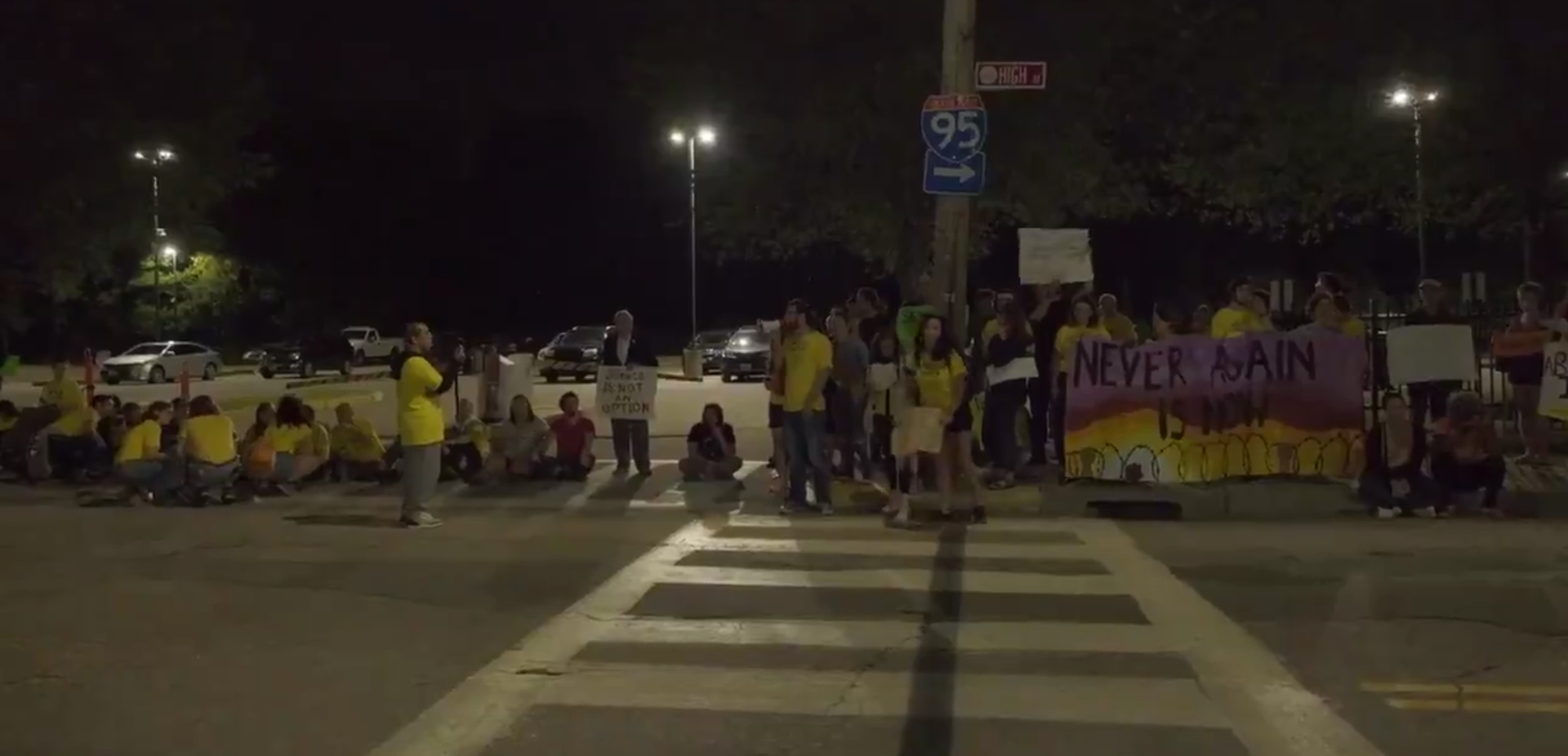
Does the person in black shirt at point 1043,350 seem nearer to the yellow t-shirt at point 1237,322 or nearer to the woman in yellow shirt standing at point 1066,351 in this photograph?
the woman in yellow shirt standing at point 1066,351

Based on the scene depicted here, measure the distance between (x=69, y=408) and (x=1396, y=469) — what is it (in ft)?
43.2

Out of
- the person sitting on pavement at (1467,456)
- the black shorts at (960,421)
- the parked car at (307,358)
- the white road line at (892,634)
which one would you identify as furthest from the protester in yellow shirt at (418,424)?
the parked car at (307,358)

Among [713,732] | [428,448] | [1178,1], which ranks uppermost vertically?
[1178,1]

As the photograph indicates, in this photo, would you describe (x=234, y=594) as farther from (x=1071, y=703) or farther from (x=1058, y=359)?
(x=1058, y=359)

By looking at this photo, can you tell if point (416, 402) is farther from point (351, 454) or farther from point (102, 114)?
point (102, 114)

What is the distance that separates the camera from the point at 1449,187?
24.5m

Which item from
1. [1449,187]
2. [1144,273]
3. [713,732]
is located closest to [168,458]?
[713,732]

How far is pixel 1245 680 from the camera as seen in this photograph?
7277 millimetres

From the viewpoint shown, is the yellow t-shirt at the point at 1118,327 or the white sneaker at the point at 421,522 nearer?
the white sneaker at the point at 421,522

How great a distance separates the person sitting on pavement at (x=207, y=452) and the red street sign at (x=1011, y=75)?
7.58m

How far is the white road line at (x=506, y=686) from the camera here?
6410 mm

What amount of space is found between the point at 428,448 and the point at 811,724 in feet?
21.7

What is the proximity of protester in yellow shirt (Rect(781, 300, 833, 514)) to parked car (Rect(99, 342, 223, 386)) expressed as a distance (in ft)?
109

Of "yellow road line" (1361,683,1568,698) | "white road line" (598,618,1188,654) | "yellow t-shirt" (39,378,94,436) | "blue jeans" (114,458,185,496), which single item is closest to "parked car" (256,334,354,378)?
"yellow t-shirt" (39,378,94,436)
